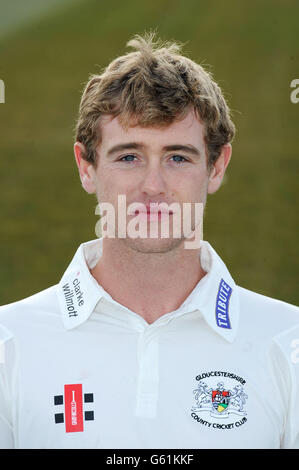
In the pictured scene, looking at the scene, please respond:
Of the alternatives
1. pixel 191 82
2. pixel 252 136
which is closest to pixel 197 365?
pixel 191 82

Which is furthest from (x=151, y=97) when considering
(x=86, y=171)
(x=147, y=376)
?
(x=147, y=376)

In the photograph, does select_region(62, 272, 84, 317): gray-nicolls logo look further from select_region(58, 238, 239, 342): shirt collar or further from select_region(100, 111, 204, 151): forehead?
select_region(100, 111, 204, 151): forehead

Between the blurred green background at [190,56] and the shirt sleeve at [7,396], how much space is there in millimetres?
4313

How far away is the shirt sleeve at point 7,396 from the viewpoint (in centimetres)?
235

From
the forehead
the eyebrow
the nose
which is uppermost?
the forehead

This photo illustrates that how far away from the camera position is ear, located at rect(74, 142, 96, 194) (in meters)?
2.71

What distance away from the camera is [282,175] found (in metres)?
7.11

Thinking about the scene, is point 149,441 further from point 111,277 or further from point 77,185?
point 77,185

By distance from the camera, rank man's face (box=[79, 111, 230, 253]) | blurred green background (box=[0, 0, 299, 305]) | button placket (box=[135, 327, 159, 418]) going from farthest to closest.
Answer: blurred green background (box=[0, 0, 299, 305]) → man's face (box=[79, 111, 230, 253]) → button placket (box=[135, 327, 159, 418])

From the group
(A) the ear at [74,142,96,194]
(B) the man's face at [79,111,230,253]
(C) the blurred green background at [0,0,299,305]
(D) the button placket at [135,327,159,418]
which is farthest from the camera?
(C) the blurred green background at [0,0,299,305]

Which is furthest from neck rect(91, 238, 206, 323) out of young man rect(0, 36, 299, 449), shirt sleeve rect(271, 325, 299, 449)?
shirt sleeve rect(271, 325, 299, 449)

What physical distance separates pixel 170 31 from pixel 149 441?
532 centimetres

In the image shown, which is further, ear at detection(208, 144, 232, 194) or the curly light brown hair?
ear at detection(208, 144, 232, 194)

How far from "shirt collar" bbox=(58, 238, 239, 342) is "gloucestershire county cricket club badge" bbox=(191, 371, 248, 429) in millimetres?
135
